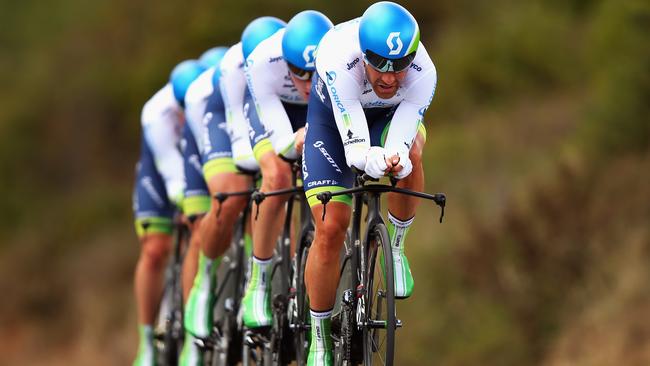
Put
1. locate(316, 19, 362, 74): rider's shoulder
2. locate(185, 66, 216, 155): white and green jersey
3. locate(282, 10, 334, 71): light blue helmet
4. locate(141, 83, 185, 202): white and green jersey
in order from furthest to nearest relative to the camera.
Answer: locate(141, 83, 185, 202): white and green jersey, locate(185, 66, 216, 155): white and green jersey, locate(282, 10, 334, 71): light blue helmet, locate(316, 19, 362, 74): rider's shoulder

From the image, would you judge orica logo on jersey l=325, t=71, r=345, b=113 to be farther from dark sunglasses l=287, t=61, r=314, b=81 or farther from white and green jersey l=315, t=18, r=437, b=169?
dark sunglasses l=287, t=61, r=314, b=81

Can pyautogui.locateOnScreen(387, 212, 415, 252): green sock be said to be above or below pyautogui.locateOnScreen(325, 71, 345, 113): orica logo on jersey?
below

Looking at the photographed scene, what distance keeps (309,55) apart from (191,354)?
398 cm

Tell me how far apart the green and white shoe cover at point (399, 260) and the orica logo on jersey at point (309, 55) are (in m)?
1.48

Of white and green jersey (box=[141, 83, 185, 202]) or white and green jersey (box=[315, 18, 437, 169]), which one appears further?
white and green jersey (box=[141, 83, 185, 202])

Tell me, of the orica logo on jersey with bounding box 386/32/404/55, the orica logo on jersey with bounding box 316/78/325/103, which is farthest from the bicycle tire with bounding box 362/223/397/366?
the orica logo on jersey with bounding box 386/32/404/55

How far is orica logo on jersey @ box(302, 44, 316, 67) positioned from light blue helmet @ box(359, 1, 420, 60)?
1.60m

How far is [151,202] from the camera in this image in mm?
13883

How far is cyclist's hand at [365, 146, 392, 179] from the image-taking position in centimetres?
809

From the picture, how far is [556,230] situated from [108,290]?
1581 cm

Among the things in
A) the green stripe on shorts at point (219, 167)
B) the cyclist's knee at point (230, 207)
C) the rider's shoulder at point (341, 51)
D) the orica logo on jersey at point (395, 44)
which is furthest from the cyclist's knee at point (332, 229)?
the green stripe on shorts at point (219, 167)

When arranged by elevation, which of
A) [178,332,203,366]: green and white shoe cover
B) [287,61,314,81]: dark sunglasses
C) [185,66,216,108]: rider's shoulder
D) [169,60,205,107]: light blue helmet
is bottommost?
[178,332,203,366]: green and white shoe cover

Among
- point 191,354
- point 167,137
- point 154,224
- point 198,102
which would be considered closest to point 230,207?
point 198,102

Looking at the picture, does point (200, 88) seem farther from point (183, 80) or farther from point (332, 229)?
point (332, 229)
